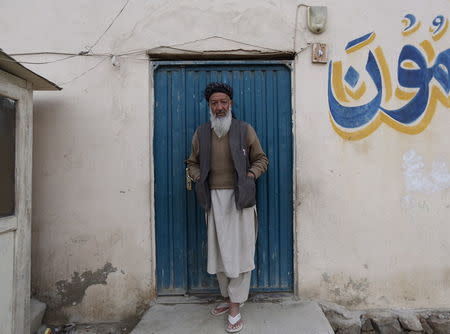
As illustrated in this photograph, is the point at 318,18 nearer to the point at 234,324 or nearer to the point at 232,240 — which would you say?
the point at 232,240

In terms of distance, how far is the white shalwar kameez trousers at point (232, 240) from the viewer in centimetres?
247

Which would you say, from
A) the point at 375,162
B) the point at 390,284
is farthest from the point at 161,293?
the point at 375,162

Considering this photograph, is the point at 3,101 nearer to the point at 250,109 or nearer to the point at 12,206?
the point at 12,206

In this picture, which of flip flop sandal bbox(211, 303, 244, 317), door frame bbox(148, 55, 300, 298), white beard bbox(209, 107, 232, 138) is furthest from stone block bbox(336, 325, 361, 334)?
white beard bbox(209, 107, 232, 138)

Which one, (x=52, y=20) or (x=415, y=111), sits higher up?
(x=52, y=20)

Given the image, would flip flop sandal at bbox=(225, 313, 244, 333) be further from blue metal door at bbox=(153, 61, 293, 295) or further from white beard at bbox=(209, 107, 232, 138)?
white beard at bbox=(209, 107, 232, 138)

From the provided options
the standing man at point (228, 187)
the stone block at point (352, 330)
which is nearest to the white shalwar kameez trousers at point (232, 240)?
the standing man at point (228, 187)

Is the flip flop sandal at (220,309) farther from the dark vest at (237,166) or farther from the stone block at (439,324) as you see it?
the stone block at (439,324)

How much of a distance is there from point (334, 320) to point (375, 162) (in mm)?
1529

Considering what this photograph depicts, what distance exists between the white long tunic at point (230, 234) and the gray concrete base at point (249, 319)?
→ 46 cm

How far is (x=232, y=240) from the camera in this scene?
2.49 meters

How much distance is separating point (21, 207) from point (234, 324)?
1893 millimetres

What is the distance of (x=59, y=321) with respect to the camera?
2.92 m

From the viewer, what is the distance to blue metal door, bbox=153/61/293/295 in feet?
9.91
